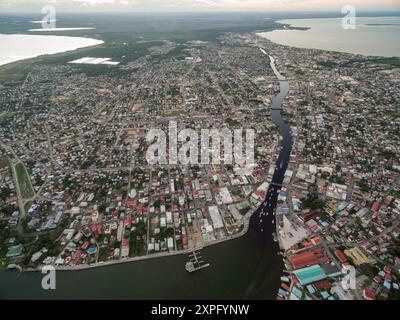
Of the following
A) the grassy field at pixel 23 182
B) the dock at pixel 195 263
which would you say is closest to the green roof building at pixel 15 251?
the grassy field at pixel 23 182

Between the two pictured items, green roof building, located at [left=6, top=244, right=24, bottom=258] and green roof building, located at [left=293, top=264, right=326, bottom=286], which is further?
green roof building, located at [left=6, top=244, right=24, bottom=258]

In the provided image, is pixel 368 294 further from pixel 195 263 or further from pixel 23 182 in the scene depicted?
pixel 23 182

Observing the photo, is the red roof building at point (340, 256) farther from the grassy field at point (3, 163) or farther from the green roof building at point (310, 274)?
the grassy field at point (3, 163)

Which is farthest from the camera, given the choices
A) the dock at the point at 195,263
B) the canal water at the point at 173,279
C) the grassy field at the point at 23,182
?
the grassy field at the point at 23,182

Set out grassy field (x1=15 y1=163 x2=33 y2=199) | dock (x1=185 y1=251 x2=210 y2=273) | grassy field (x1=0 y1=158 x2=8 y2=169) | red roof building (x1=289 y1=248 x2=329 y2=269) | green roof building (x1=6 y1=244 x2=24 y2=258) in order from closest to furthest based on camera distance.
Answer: red roof building (x1=289 y1=248 x2=329 y2=269)
dock (x1=185 y1=251 x2=210 y2=273)
green roof building (x1=6 y1=244 x2=24 y2=258)
grassy field (x1=15 y1=163 x2=33 y2=199)
grassy field (x1=0 y1=158 x2=8 y2=169)

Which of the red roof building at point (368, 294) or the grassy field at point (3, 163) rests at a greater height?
the grassy field at point (3, 163)

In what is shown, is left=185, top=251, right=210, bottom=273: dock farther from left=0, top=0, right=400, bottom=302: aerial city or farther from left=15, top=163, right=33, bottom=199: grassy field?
left=15, top=163, right=33, bottom=199: grassy field

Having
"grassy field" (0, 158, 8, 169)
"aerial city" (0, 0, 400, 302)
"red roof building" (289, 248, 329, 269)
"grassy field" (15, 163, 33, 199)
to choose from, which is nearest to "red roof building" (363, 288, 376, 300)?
"aerial city" (0, 0, 400, 302)

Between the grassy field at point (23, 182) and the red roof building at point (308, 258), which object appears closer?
the red roof building at point (308, 258)

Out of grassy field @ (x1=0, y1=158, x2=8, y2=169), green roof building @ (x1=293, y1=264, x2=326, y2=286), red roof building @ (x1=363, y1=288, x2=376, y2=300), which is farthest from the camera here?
grassy field @ (x1=0, y1=158, x2=8, y2=169)
